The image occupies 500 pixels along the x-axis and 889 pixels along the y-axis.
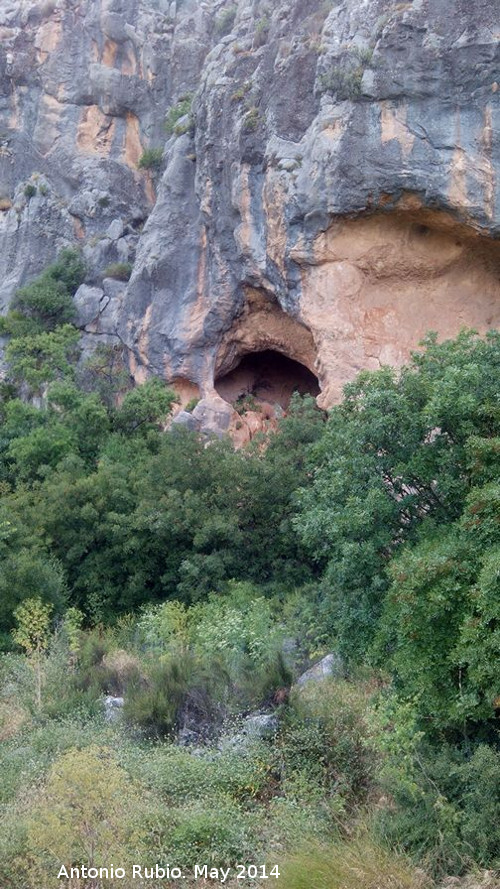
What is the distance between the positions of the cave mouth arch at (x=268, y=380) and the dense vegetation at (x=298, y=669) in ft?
20.5

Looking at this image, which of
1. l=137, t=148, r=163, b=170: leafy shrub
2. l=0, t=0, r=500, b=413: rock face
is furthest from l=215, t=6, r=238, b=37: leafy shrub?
l=137, t=148, r=163, b=170: leafy shrub

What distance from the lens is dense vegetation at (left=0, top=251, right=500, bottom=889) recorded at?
23.0ft

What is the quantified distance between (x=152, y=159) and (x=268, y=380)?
842cm

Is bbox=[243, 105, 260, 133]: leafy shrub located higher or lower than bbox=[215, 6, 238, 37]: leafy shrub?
lower

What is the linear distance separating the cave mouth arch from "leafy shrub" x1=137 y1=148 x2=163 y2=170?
7674mm

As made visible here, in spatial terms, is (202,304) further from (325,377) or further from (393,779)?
(393,779)

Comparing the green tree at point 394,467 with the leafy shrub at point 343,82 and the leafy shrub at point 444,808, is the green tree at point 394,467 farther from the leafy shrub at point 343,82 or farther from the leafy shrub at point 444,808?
the leafy shrub at point 343,82

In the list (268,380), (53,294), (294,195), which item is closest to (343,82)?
(294,195)

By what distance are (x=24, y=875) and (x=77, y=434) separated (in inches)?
546

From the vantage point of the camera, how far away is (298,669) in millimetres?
11898

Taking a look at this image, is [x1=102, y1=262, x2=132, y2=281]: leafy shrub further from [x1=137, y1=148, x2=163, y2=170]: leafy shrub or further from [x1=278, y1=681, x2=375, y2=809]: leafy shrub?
[x1=278, y1=681, x2=375, y2=809]: leafy shrub

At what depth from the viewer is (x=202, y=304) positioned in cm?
2097

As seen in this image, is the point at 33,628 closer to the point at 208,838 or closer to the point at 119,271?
the point at 208,838

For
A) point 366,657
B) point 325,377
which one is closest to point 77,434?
point 325,377
